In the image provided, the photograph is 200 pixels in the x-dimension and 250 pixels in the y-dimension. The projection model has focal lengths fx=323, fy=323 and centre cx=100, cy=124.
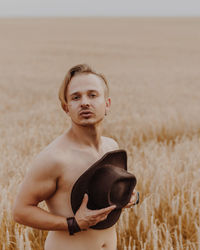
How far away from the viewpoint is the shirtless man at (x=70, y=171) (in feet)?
4.03

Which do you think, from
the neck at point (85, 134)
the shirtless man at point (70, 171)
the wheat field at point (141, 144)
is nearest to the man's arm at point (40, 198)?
the shirtless man at point (70, 171)

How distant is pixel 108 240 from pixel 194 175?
1.27m

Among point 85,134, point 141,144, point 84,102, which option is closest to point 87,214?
point 85,134

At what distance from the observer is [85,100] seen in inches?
50.1

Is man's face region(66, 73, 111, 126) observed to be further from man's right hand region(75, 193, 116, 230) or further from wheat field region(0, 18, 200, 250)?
man's right hand region(75, 193, 116, 230)

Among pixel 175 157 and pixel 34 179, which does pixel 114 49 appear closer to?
pixel 175 157

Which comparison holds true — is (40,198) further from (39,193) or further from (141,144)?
(141,144)

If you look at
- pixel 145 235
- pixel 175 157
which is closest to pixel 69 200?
pixel 145 235

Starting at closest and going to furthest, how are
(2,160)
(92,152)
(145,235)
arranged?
(92,152) → (145,235) → (2,160)

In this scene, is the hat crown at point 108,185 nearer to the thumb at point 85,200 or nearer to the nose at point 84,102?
→ the thumb at point 85,200

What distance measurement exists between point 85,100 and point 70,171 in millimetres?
283

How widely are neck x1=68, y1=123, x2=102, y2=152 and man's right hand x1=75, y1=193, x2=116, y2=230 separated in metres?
0.22

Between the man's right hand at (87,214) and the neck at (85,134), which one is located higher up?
the neck at (85,134)

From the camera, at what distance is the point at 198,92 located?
7.62 m
